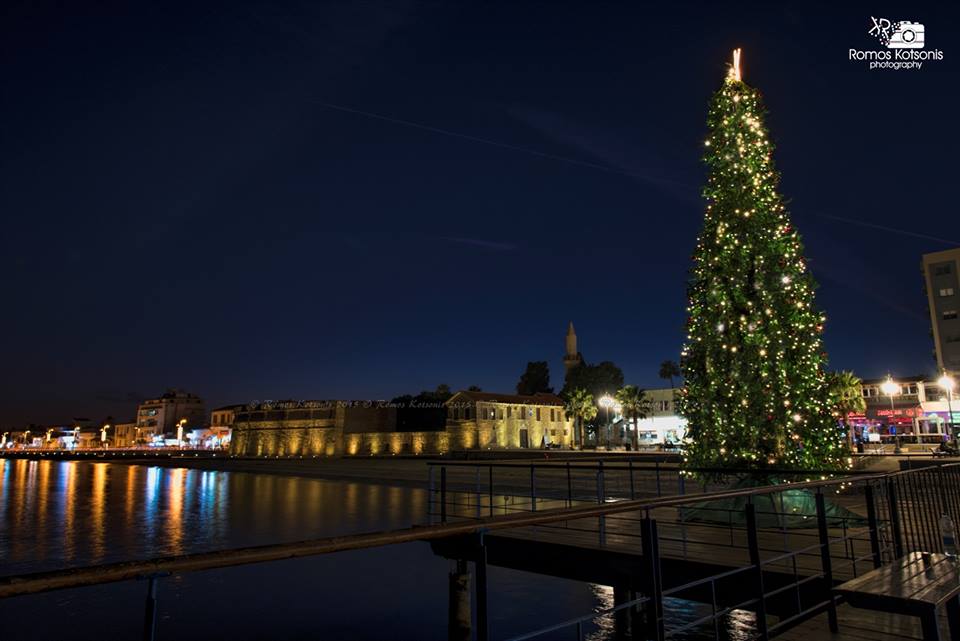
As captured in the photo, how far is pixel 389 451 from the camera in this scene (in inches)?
3374

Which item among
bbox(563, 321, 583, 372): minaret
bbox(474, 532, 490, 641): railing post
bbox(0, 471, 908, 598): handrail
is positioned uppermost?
bbox(563, 321, 583, 372): minaret

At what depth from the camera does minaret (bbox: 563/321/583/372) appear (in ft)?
371

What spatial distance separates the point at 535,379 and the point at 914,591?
109266 mm

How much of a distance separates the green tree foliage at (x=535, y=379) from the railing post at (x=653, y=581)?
108m

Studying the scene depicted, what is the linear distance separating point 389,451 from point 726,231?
77523 millimetres

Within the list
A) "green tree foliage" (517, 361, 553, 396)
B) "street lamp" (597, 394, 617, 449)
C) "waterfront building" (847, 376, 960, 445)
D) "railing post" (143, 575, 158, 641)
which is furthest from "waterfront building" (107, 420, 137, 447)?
"railing post" (143, 575, 158, 641)

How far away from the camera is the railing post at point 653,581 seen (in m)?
3.66

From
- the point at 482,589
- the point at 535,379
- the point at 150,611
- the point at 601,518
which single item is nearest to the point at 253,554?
the point at 150,611

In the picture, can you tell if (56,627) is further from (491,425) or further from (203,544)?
(491,425)

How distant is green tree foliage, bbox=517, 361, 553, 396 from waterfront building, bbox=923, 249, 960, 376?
212 feet

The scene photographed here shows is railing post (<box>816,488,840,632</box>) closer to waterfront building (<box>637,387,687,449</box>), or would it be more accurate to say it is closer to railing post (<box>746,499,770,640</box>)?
railing post (<box>746,499,770,640</box>)

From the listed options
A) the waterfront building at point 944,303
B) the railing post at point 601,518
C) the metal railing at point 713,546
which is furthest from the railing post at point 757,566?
the waterfront building at point 944,303

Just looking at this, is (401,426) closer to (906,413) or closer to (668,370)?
(668,370)

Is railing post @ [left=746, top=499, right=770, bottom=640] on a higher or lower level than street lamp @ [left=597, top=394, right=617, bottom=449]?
lower
